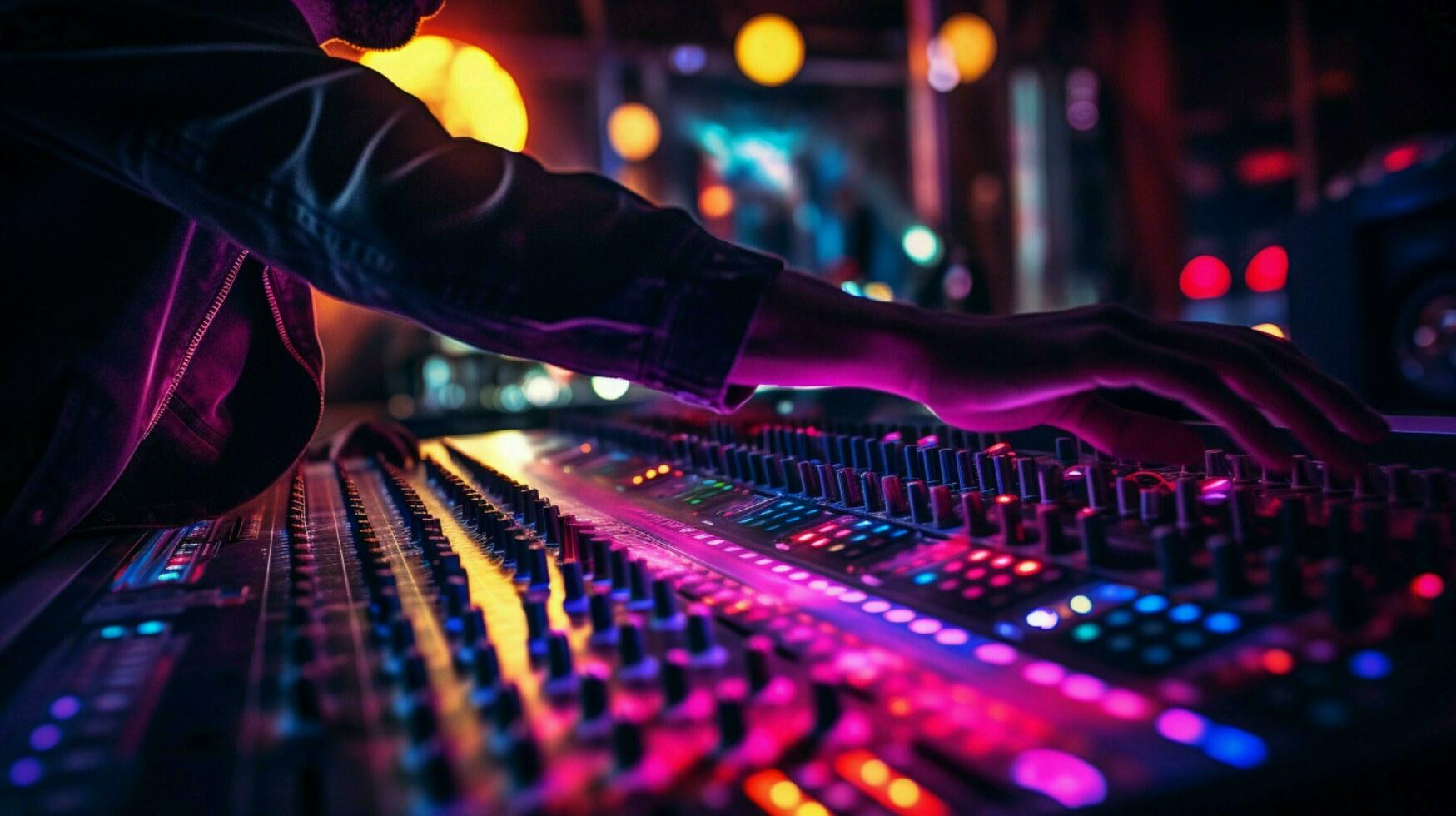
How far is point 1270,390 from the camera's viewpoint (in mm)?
613

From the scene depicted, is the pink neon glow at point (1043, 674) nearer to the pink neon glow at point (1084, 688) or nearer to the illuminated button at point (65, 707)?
the pink neon glow at point (1084, 688)

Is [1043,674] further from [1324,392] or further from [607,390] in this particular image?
[607,390]

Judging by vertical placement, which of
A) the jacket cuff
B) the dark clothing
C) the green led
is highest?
the dark clothing

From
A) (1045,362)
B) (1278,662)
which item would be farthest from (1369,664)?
(1045,362)

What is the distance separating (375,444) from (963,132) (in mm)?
6882

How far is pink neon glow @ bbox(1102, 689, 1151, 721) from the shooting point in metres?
0.38

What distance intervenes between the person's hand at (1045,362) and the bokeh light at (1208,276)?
950 cm

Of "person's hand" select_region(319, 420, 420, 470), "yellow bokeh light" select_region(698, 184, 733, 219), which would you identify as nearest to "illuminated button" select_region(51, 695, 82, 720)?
"person's hand" select_region(319, 420, 420, 470)

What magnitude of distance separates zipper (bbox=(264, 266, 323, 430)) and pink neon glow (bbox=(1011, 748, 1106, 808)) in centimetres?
106

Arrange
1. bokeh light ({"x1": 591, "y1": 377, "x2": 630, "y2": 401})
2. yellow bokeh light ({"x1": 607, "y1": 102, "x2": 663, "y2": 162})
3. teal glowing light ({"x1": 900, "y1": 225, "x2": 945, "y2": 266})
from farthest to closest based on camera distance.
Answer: bokeh light ({"x1": 591, "y1": 377, "x2": 630, "y2": 401}) → yellow bokeh light ({"x1": 607, "y1": 102, "x2": 663, "y2": 162}) → teal glowing light ({"x1": 900, "y1": 225, "x2": 945, "y2": 266})

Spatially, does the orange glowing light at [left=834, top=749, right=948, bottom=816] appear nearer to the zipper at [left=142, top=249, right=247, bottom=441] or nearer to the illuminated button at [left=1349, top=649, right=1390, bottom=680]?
the illuminated button at [left=1349, top=649, right=1390, bottom=680]

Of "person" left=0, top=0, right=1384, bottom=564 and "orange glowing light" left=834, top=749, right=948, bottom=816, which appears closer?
"orange glowing light" left=834, top=749, right=948, bottom=816

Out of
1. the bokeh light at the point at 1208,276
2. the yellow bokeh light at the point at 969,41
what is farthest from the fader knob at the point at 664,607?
the bokeh light at the point at 1208,276

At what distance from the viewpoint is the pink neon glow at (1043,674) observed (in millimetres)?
424
